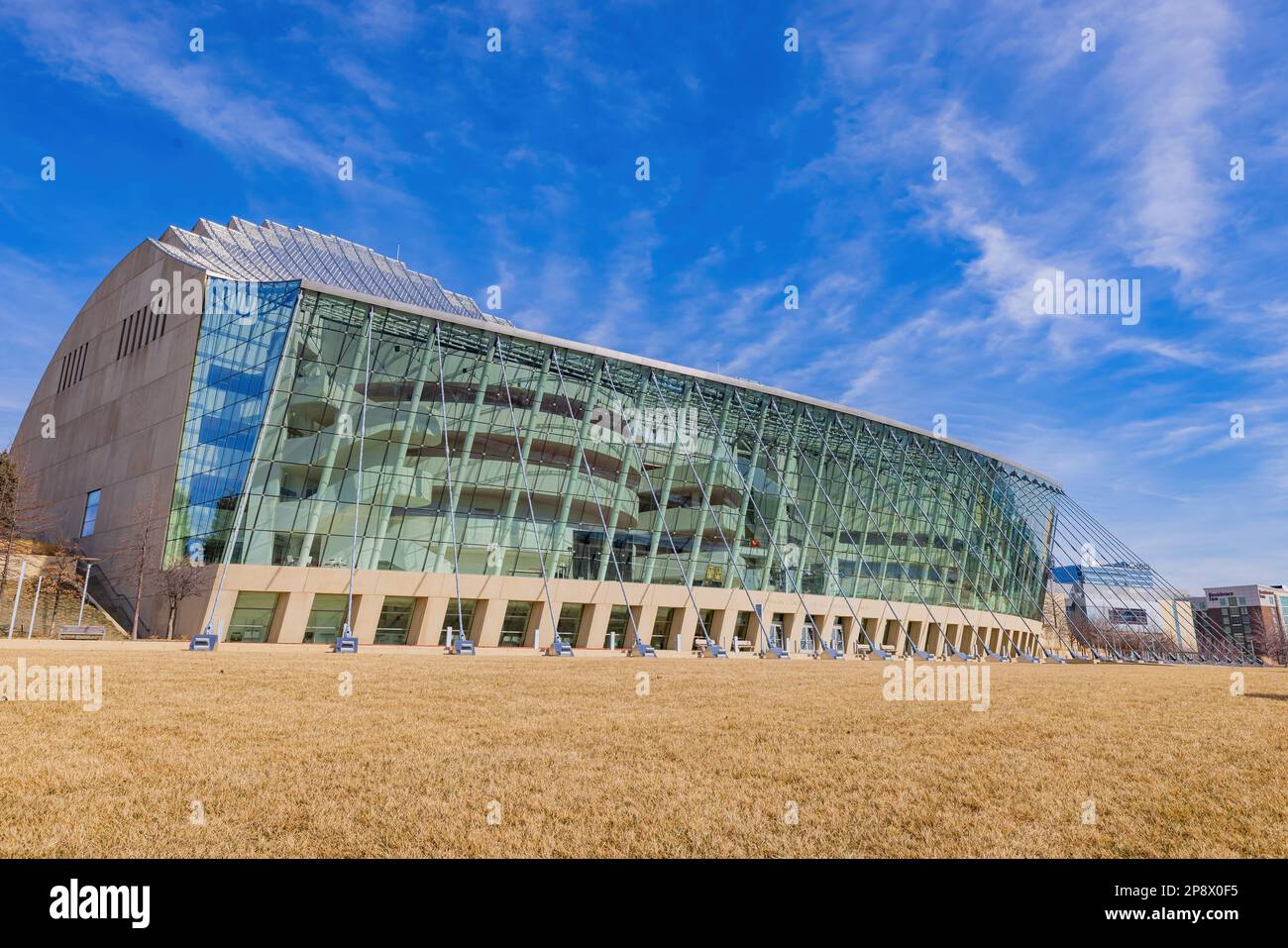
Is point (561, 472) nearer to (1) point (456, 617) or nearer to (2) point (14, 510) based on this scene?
(1) point (456, 617)

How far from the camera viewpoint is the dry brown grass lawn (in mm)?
6488

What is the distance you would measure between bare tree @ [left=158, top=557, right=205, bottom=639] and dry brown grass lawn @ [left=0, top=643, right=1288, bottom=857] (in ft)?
82.8

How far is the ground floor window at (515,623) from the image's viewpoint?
1828 inches

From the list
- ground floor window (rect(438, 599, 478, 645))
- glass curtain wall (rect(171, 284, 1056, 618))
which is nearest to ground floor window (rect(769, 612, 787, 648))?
glass curtain wall (rect(171, 284, 1056, 618))

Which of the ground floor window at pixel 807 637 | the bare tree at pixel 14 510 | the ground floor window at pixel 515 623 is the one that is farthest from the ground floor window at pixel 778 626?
the bare tree at pixel 14 510

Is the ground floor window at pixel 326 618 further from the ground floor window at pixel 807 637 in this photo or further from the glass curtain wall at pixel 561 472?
the ground floor window at pixel 807 637

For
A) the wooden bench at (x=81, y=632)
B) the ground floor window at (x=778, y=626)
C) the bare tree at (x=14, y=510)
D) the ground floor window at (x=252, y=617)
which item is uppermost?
the bare tree at (x=14, y=510)

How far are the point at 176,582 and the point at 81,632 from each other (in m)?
4.52

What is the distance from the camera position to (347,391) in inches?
1752

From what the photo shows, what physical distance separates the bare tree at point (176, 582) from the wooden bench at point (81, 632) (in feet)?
9.94

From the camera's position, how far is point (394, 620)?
43.1 meters

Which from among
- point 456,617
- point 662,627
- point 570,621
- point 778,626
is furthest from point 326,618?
point 778,626
